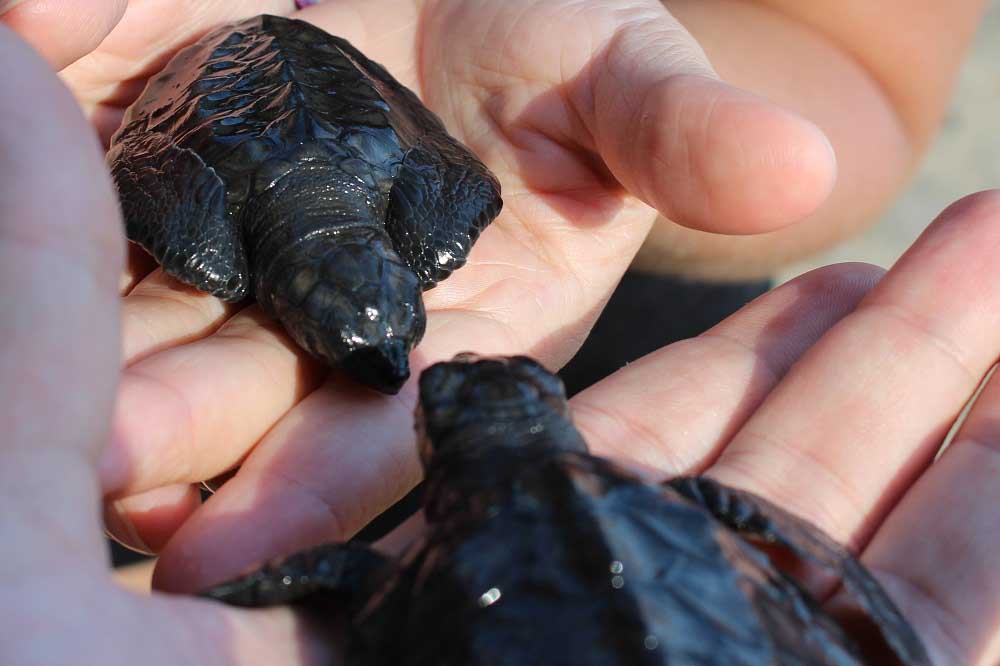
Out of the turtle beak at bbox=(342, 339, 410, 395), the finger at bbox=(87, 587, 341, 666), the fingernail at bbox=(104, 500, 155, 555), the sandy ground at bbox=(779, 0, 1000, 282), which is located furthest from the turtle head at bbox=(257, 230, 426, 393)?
the sandy ground at bbox=(779, 0, 1000, 282)

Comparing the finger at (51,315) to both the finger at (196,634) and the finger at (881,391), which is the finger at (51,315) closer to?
the finger at (196,634)

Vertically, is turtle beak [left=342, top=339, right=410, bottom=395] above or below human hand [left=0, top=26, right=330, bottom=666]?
below

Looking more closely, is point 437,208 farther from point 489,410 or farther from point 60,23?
point 60,23

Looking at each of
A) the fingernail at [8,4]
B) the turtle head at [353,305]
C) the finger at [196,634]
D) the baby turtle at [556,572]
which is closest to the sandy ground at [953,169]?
the turtle head at [353,305]

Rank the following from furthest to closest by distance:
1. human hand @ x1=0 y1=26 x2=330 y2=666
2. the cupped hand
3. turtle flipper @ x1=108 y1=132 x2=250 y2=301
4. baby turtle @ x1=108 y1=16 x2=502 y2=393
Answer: turtle flipper @ x1=108 y1=132 x2=250 y2=301, baby turtle @ x1=108 y1=16 x2=502 y2=393, the cupped hand, human hand @ x1=0 y1=26 x2=330 y2=666

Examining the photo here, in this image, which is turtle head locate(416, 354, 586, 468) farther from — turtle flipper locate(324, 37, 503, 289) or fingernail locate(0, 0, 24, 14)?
fingernail locate(0, 0, 24, 14)

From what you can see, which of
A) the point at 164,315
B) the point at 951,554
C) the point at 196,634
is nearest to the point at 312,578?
the point at 196,634

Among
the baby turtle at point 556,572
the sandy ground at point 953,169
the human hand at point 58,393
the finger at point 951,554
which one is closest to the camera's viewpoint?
the human hand at point 58,393

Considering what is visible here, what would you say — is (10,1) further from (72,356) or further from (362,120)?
(72,356)

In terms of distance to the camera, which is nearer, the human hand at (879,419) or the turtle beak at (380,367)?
the human hand at (879,419)

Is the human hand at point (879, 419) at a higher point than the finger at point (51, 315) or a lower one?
lower
